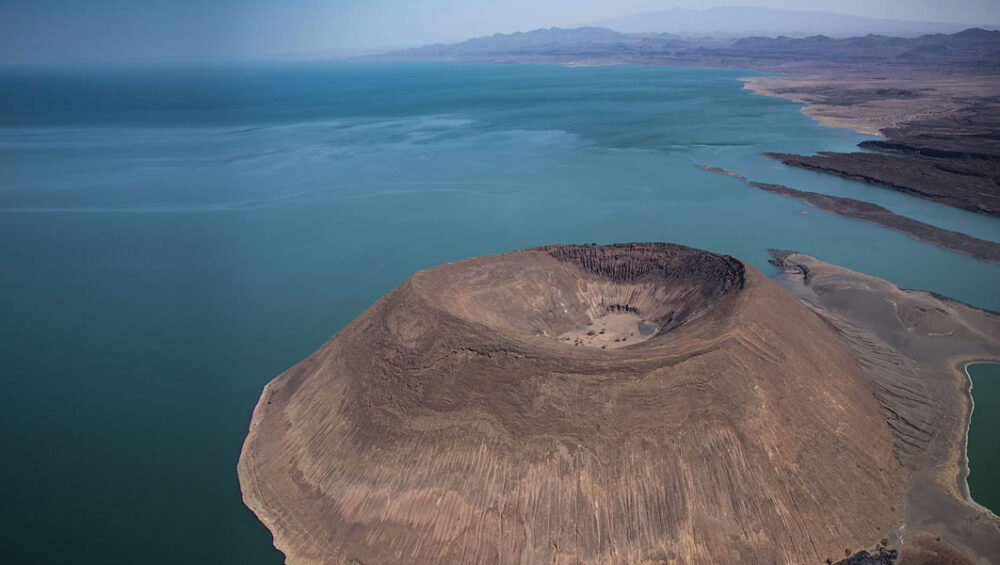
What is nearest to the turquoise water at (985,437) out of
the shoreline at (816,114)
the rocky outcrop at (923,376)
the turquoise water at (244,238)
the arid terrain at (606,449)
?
the rocky outcrop at (923,376)

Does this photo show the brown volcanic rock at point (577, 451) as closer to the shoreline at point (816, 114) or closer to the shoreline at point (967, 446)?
the shoreline at point (967, 446)

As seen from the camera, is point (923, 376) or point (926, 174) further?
point (926, 174)

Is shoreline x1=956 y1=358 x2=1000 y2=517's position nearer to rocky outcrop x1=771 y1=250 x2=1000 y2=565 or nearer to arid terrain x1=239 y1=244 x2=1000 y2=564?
rocky outcrop x1=771 y1=250 x2=1000 y2=565

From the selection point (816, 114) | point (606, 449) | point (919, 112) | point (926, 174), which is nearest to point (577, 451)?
point (606, 449)

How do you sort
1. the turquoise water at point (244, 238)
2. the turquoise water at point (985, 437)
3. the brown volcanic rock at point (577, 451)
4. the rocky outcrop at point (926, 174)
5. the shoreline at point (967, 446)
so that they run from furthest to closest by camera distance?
the rocky outcrop at point (926, 174) → the turquoise water at point (244, 238) → the turquoise water at point (985, 437) → the shoreline at point (967, 446) → the brown volcanic rock at point (577, 451)

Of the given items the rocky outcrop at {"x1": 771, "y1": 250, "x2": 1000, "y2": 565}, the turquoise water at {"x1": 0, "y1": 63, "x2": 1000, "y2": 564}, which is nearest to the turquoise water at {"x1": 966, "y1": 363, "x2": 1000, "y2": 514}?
the rocky outcrop at {"x1": 771, "y1": 250, "x2": 1000, "y2": 565}

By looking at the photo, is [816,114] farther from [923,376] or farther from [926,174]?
[923,376]

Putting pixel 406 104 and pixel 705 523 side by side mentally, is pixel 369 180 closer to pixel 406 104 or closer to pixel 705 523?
pixel 705 523
